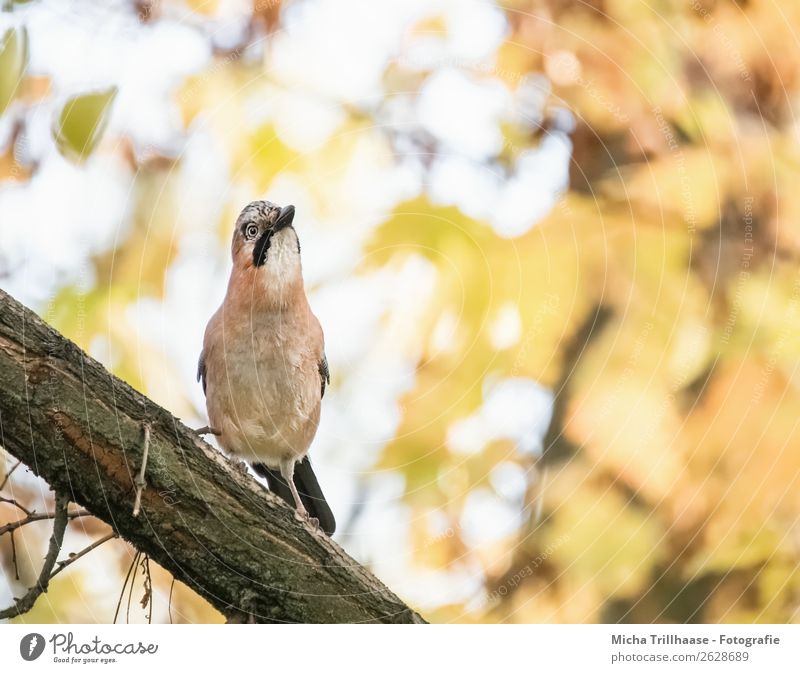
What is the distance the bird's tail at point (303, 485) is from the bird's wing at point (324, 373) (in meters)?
0.36

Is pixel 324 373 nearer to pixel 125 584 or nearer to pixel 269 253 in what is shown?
pixel 269 253

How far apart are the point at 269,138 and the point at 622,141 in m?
1.26

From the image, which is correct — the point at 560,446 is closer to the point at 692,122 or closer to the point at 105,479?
the point at 692,122

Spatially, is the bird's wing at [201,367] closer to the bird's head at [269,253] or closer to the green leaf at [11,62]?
the bird's head at [269,253]

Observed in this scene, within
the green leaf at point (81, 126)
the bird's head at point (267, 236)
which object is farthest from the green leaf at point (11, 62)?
the bird's head at point (267, 236)

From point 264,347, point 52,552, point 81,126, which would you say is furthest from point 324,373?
point 52,552

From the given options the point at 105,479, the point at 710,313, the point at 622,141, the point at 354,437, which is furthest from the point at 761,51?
the point at 105,479

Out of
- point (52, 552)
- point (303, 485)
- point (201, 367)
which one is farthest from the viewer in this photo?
point (303, 485)

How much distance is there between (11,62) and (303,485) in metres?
1.79

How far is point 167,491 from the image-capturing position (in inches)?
81.2

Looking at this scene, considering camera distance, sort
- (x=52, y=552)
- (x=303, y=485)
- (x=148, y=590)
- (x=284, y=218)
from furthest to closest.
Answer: (x=303, y=485), (x=284, y=218), (x=148, y=590), (x=52, y=552)

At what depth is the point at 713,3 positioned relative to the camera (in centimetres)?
315

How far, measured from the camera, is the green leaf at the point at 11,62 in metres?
2.60

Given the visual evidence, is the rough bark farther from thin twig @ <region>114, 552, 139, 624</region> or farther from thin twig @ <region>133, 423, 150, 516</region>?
thin twig @ <region>114, 552, 139, 624</region>
